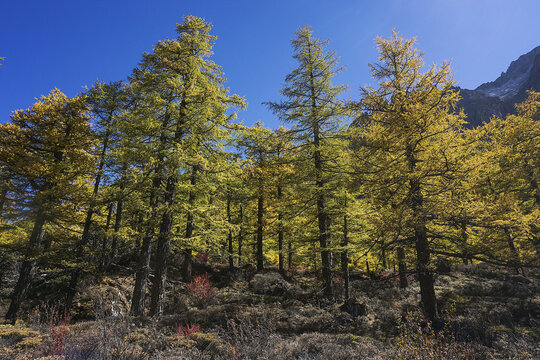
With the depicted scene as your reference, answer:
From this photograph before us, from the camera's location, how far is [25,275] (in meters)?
12.2

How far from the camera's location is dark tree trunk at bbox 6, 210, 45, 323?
11706 millimetres

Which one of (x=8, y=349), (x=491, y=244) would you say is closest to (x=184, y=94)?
(x=8, y=349)

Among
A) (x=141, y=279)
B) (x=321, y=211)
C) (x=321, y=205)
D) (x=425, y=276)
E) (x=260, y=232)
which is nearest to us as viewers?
(x=425, y=276)

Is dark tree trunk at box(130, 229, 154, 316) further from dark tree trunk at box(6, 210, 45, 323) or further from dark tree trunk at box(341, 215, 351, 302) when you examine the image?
dark tree trunk at box(341, 215, 351, 302)

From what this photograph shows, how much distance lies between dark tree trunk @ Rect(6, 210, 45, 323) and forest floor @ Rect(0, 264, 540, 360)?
0.81 m

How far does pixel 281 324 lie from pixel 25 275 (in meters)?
13.0

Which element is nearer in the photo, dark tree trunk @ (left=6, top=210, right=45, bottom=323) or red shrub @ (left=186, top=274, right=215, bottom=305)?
dark tree trunk @ (left=6, top=210, right=45, bottom=323)

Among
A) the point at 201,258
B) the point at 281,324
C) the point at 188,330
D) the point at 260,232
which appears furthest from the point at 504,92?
the point at 188,330

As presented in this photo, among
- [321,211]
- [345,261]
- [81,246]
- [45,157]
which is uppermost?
[45,157]

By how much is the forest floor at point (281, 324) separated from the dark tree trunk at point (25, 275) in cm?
81

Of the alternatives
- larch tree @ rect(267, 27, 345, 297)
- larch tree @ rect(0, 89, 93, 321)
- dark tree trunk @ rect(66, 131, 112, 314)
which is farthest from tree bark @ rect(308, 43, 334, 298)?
larch tree @ rect(0, 89, 93, 321)

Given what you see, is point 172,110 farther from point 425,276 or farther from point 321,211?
point 425,276

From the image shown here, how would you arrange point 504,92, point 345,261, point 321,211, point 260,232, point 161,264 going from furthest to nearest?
1. point 504,92
2. point 260,232
3. point 345,261
4. point 321,211
5. point 161,264

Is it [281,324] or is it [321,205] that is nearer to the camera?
[281,324]
